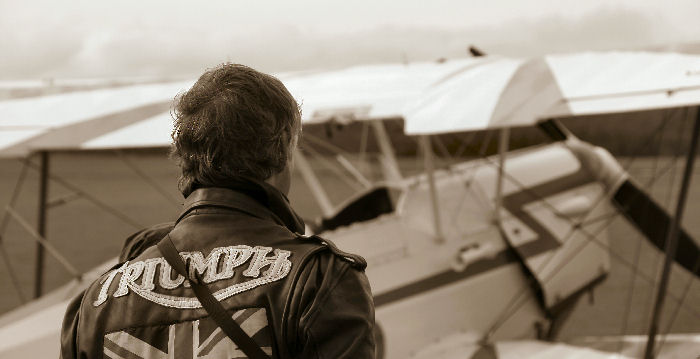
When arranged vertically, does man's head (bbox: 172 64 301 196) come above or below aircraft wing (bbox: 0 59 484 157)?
above

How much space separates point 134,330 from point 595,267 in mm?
4411

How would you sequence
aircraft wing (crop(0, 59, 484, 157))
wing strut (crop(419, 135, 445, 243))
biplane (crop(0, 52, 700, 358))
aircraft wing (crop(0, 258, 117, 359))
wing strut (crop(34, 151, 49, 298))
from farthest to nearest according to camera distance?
wing strut (crop(34, 151, 49, 298)) → aircraft wing (crop(0, 59, 484, 157)) → wing strut (crop(419, 135, 445, 243)) → biplane (crop(0, 52, 700, 358)) → aircraft wing (crop(0, 258, 117, 359))

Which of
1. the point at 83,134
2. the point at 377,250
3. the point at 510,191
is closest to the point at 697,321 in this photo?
the point at 510,191

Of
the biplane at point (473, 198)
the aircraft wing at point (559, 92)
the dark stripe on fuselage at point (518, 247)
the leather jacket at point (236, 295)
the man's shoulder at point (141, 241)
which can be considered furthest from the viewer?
the dark stripe on fuselage at point (518, 247)

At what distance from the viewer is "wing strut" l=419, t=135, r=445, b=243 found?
3822 millimetres

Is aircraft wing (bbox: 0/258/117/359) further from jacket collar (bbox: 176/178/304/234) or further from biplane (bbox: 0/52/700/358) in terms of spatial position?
jacket collar (bbox: 176/178/304/234)

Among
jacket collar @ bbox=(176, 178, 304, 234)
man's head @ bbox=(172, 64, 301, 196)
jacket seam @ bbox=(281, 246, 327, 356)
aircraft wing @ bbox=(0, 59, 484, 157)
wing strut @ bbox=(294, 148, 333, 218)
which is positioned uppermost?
man's head @ bbox=(172, 64, 301, 196)

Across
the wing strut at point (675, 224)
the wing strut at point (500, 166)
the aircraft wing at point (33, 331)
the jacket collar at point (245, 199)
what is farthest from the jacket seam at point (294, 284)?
the wing strut at point (500, 166)

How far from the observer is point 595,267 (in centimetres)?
496

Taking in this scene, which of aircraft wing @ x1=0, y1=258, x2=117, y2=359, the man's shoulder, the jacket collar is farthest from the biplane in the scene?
the jacket collar

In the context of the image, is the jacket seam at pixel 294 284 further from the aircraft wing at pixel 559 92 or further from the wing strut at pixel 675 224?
the wing strut at pixel 675 224

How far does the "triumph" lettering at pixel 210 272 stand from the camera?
3.12ft

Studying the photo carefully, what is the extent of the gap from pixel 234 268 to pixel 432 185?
3.08 meters

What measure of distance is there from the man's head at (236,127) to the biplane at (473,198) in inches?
90.8
